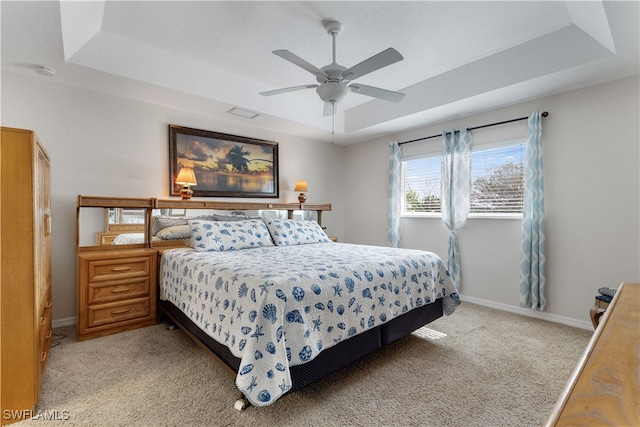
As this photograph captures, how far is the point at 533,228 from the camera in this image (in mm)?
3242

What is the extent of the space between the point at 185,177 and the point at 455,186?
10.9ft

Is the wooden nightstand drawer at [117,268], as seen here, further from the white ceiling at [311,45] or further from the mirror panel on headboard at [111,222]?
the white ceiling at [311,45]

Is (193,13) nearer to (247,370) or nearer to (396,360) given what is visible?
(247,370)

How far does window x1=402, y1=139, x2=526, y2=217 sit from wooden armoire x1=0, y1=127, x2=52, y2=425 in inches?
163

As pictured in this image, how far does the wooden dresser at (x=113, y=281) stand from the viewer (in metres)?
2.61

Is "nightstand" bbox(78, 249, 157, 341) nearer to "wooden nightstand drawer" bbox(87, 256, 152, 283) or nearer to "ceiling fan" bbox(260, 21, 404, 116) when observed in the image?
"wooden nightstand drawer" bbox(87, 256, 152, 283)

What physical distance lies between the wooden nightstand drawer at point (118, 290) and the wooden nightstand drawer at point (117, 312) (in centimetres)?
5

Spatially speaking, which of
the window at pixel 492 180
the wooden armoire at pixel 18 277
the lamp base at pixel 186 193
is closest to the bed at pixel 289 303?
the lamp base at pixel 186 193

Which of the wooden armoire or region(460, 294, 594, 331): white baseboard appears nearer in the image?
the wooden armoire

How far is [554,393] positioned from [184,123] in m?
4.24

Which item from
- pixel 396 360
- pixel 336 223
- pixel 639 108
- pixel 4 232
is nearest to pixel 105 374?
pixel 4 232

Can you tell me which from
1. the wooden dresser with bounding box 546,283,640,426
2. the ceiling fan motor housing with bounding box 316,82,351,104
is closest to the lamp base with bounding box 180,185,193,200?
the ceiling fan motor housing with bounding box 316,82,351,104

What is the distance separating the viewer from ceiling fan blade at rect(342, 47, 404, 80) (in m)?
2.09

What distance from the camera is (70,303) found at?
3008 mm
